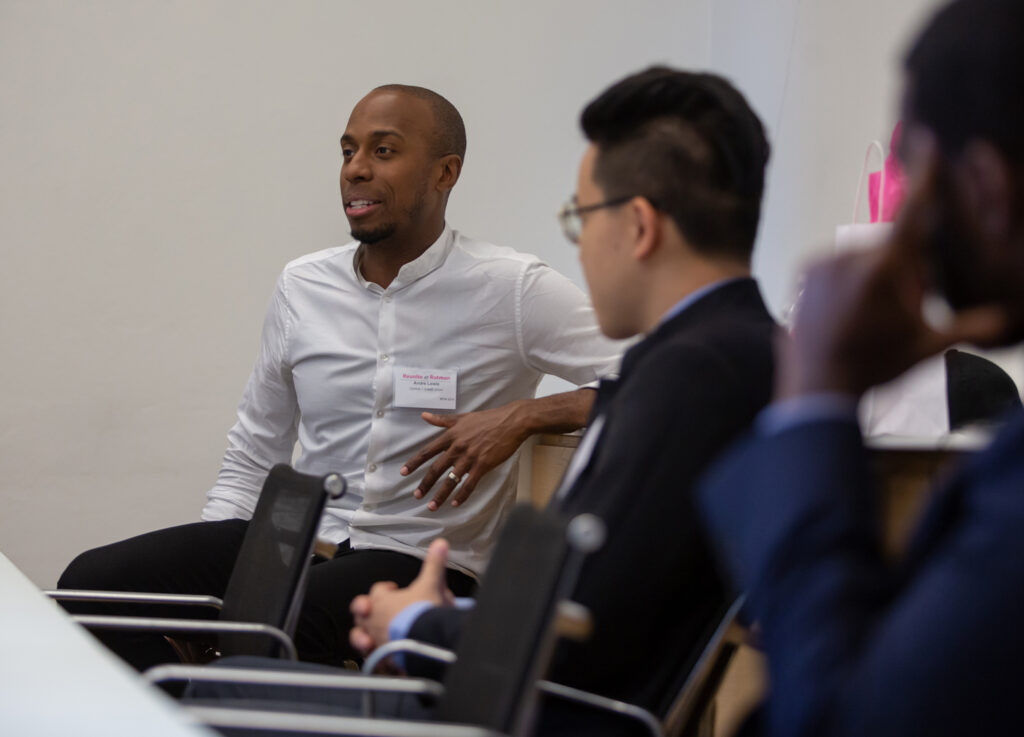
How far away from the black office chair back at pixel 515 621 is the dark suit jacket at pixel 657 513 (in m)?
0.06

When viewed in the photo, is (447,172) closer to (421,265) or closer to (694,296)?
(421,265)

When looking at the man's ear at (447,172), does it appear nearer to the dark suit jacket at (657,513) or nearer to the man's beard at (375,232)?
the man's beard at (375,232)

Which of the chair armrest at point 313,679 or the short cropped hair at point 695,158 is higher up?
the short cropped hair at point 695,158

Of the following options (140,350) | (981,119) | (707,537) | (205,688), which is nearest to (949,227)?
(981,119)

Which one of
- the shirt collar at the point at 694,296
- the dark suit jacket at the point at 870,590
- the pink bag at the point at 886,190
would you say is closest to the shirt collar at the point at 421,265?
the pink bag at the point at 886,190

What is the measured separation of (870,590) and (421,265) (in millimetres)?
2189

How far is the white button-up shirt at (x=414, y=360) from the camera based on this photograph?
8.95ft

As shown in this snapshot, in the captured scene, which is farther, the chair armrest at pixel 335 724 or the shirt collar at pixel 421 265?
the shirt collar at pixel 421 265

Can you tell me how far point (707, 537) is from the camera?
4.14ft

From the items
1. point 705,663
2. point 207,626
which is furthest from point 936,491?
point 207,626

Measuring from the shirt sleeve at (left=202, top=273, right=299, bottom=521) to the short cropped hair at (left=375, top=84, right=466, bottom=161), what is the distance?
52 centimetres

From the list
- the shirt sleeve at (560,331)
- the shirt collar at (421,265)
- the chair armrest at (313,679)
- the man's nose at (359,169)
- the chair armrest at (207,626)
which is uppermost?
the man's nose at (359,169)

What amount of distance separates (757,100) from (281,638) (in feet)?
10.4

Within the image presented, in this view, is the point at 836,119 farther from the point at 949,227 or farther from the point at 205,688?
the point at 949,227
